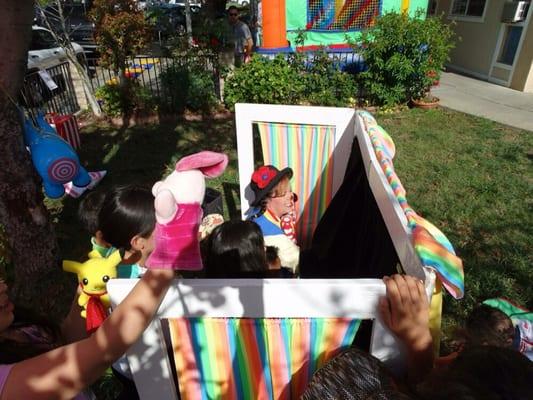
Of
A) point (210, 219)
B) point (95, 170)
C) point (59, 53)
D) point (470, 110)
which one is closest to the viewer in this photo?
point (210, 219)

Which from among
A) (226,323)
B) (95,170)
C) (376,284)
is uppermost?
(376,284)

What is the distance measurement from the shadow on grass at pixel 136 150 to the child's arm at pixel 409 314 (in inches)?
140

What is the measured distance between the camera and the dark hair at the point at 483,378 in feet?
3.03

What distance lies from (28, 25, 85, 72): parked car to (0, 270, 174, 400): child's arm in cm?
914

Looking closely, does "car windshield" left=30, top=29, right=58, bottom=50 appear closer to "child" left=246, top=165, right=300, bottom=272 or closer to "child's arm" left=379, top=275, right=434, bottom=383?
"child" left=246, top=165, right=300, bottom=272

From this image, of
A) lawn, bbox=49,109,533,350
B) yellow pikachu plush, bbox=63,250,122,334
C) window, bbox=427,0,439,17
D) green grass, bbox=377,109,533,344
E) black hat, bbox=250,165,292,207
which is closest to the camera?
yellow pikachu plush, bbox=63,250,122,334

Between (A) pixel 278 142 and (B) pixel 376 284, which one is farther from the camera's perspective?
(A) pixel 278 142

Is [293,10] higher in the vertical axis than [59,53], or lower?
higher

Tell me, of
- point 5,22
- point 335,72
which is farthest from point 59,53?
point 5,22

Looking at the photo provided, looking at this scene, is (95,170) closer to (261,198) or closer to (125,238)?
(261,198)

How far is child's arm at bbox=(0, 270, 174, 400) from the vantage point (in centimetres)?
91

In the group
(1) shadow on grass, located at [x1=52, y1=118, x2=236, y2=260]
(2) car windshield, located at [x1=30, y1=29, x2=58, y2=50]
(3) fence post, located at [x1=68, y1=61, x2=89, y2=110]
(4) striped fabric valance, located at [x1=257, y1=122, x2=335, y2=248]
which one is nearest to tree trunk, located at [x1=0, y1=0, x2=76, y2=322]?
(1) shadow on grass, located at [x1=52, y1=118, x2=236, y2=260]

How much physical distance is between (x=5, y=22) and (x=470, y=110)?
312 inches

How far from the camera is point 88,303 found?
1.76m
